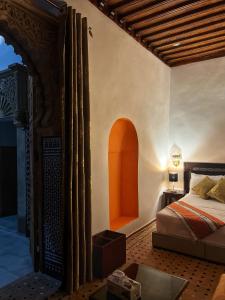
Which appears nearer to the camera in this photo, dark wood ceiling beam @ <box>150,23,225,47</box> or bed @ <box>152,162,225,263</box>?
bed @ <box>152,162,225,263</box>

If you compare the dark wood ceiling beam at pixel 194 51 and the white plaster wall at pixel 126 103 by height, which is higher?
the dark wood ceiling beam at pixel 194 51

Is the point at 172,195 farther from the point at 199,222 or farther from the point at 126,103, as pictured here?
the point at 126,103

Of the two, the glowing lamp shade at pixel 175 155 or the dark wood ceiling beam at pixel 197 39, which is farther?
the glowing lamp shade at pixel 175 155

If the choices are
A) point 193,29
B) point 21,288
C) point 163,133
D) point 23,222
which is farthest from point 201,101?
point 21,288

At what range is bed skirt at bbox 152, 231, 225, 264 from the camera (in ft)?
10.0

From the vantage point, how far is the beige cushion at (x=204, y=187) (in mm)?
4215

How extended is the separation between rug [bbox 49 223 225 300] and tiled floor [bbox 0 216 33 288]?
2.24ft

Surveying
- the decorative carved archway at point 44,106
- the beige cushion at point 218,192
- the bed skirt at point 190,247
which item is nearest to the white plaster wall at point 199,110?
the beige cushion at point 218,192

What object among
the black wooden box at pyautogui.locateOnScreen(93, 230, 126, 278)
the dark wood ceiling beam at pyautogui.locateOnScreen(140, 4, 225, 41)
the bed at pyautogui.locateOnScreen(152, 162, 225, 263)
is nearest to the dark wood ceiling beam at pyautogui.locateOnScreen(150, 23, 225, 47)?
the dark wood ceiling beam at pyautogui.locateOnScreen(140, 4, 225, 41)

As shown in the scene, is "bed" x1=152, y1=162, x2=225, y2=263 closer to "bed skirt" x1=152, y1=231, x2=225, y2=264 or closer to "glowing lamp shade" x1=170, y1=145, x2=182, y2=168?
"bed skirt" x1=152, y1=231, x2=225, y2=264

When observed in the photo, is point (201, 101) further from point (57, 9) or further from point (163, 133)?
point (57, 9)

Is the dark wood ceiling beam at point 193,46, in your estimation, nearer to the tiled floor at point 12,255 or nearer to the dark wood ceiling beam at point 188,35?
the dark wood ceiling beam at point 188,35

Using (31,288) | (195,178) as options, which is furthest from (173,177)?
(31,288)

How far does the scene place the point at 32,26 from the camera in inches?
88.0
